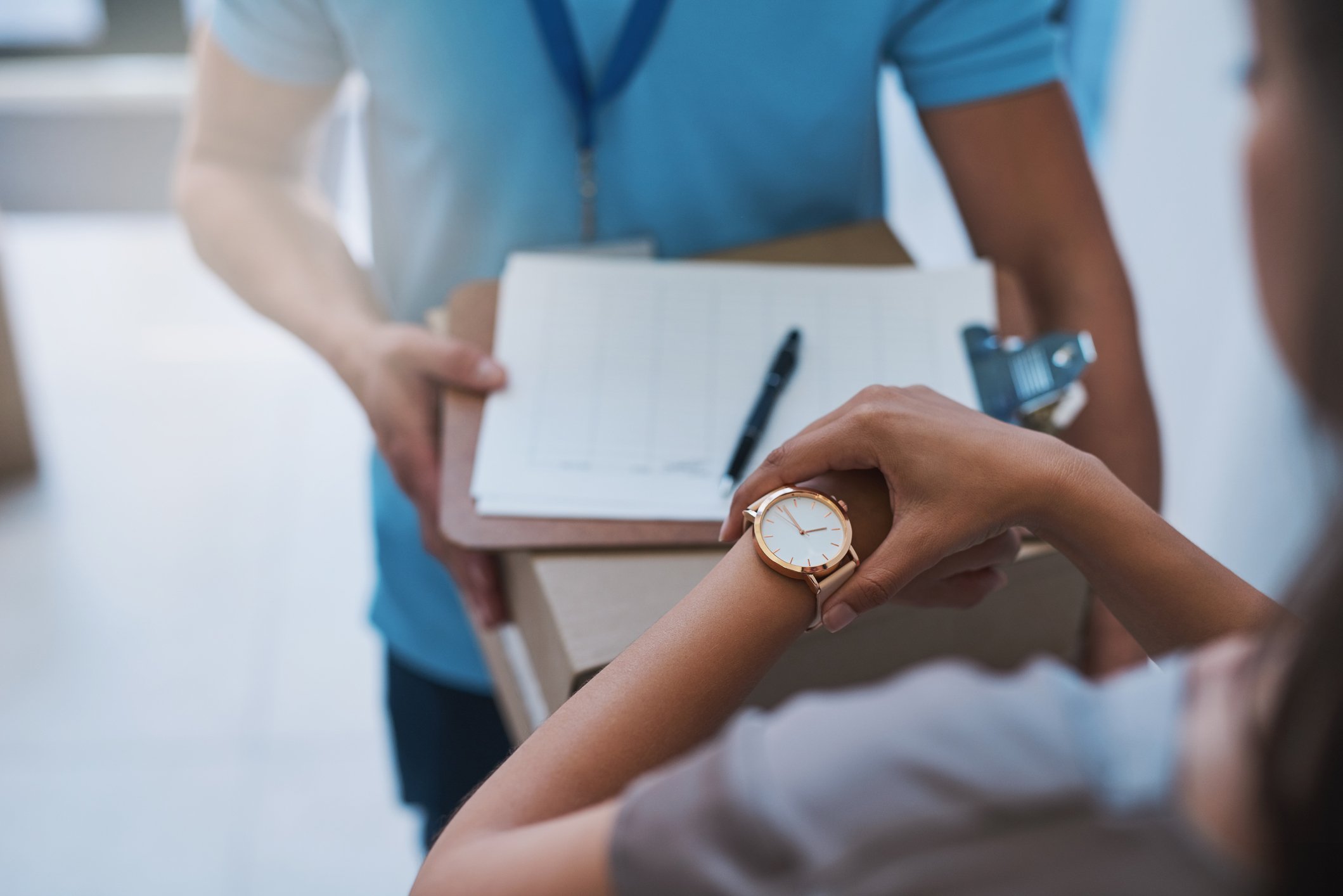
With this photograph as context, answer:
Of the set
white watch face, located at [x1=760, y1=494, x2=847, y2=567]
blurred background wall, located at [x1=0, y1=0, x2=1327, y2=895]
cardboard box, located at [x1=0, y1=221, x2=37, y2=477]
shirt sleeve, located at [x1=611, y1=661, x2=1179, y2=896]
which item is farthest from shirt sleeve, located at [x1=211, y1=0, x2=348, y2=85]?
cardboard box, located at [x1=0, y1=221, x2=37, y2=477]

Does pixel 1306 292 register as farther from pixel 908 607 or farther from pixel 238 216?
pixel 238 216

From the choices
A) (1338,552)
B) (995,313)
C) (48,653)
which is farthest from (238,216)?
(48,653)

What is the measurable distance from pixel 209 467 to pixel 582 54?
52.4 inches

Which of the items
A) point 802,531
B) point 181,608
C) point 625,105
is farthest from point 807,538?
point 181,608

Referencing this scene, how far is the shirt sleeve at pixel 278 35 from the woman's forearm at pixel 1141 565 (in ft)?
2.02

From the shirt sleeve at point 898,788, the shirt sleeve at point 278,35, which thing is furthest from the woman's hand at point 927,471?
the shirt sleeve at point 278,35

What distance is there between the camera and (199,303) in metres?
2.18

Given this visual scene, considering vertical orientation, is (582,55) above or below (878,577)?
above

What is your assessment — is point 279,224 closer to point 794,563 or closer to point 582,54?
point 582,54

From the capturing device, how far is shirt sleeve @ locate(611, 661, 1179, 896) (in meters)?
0.30

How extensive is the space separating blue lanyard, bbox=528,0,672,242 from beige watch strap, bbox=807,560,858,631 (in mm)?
418

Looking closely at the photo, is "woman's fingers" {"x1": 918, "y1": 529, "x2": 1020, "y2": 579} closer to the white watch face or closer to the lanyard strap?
the white watch face

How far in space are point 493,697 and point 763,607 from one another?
0.53 m

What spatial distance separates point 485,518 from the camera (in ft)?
2.13
